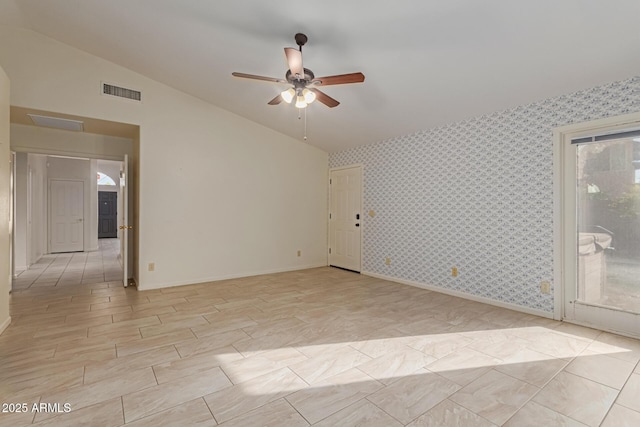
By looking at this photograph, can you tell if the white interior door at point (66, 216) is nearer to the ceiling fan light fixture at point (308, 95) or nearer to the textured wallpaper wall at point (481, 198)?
the textured wallpaper wall at point (481, 198)

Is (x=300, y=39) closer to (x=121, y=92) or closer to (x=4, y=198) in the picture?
(x=121, y=92)

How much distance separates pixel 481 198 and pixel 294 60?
2972mm

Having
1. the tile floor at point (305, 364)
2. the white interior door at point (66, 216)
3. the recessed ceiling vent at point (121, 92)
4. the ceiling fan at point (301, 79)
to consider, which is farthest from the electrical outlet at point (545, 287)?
the white interior door at point (66, 216)

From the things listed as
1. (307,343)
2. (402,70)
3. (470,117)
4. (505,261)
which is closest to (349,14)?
(402,70)

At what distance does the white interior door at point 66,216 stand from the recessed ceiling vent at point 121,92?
546 centimetres

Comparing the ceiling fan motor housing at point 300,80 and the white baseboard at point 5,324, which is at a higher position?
the ceiling fan motor housing at point 300,80

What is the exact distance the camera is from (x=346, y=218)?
6.03 meters

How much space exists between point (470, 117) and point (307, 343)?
11.6ft

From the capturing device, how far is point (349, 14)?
101 inches

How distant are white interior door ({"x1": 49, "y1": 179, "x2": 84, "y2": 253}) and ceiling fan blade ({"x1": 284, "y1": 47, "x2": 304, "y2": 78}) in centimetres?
837

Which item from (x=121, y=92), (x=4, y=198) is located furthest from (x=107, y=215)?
(x=4, y=198)

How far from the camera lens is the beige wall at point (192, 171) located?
373 centimetres

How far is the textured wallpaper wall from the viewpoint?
10.9 feet

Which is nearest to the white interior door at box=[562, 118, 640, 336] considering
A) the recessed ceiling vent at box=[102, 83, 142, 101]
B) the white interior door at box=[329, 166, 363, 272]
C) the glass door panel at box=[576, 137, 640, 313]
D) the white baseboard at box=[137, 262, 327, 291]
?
the glass door panel at box=[576, 137, 640, 313]
